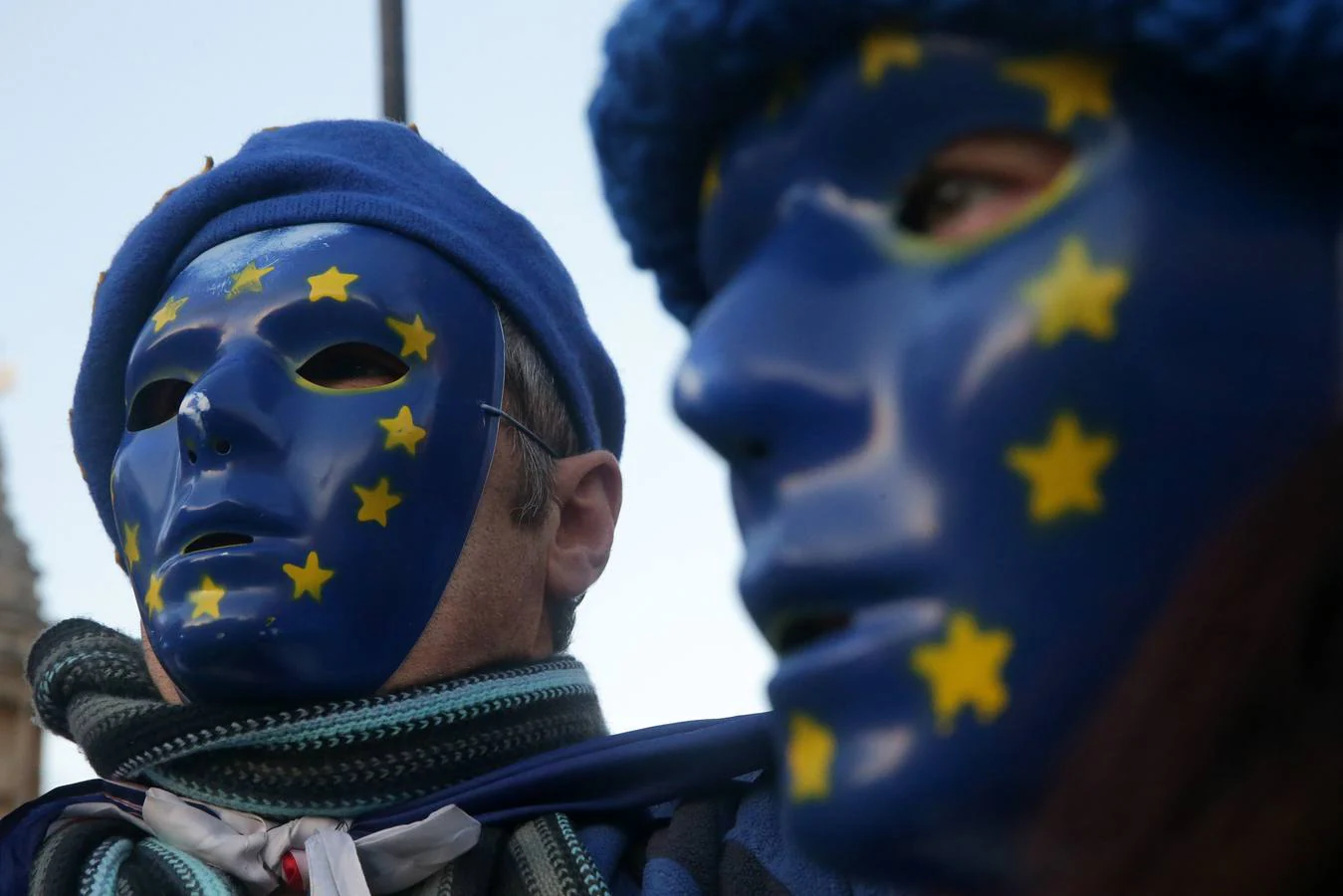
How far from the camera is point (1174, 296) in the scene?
1.00m

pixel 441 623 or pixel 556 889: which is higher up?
pixel 441 623

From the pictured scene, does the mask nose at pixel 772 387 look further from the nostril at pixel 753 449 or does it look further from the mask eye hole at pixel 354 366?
the mask eye hole at pixel 354 366

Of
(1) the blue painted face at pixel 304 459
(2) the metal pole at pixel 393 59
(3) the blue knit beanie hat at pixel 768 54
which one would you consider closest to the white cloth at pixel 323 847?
(1) the blue painted face at pixel 304 459

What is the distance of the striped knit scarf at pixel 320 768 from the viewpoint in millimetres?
2070

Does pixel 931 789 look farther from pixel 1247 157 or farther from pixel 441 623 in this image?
pixel 441 623

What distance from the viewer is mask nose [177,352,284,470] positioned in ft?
7.14

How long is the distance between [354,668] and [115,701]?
1.24 ft

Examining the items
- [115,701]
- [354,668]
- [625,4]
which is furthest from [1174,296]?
[115,701]

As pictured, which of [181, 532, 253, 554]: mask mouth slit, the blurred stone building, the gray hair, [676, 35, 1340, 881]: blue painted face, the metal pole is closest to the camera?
[676, 35, 1340, 881]: blue painted face

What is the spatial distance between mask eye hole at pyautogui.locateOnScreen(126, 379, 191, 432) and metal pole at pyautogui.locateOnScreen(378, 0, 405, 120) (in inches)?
49.7

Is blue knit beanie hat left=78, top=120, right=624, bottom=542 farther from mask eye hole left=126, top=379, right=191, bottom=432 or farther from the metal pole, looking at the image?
the metal pole

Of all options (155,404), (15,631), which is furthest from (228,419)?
(15,631)

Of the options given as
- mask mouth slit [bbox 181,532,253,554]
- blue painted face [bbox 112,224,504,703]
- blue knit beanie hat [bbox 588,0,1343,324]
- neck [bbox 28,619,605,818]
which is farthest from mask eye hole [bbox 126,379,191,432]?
blue knit beanie hat [bbox 588,0,1343,324]

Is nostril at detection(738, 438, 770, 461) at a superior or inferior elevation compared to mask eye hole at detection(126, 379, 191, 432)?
inferior
